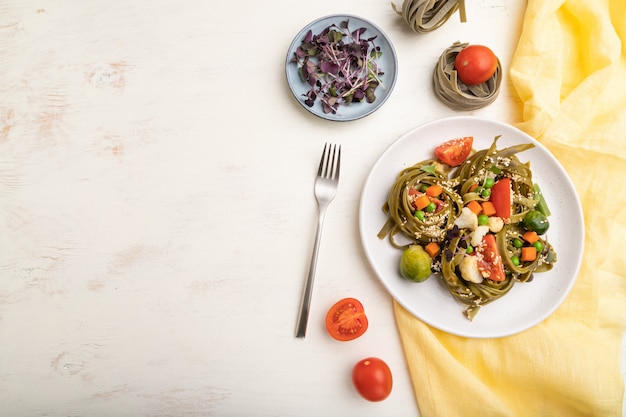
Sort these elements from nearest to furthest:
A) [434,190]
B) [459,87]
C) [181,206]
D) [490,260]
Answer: [490,260] < [434,190] < [459,87] < [181,206]

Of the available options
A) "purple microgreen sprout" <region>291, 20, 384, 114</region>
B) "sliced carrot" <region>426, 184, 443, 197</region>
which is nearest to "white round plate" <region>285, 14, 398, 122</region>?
"purple microgreen sprout" <region>291, 20, 384, 114</region>

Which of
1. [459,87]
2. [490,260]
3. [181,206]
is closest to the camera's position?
[490,260]

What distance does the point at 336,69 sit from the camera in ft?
8.90

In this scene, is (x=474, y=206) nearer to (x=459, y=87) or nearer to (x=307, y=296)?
(x=459, y=87)

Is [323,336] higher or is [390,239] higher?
[390,239]

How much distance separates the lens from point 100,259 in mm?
2781

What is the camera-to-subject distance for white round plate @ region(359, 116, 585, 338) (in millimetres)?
2586

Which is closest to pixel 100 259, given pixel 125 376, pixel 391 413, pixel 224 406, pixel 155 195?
pixel 155 195

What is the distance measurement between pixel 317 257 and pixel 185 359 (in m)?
0.98

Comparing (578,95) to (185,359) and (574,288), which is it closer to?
(574,288)

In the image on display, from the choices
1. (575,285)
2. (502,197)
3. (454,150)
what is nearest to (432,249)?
(502,197)

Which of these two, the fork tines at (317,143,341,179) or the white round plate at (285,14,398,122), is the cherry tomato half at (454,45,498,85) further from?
the fork tines at (317,143,341,179)

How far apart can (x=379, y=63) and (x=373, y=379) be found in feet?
6.07

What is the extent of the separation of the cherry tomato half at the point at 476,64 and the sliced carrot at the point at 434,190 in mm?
654
